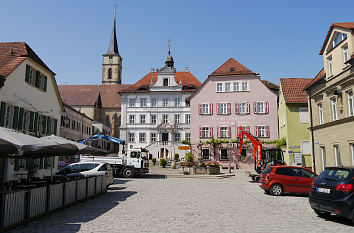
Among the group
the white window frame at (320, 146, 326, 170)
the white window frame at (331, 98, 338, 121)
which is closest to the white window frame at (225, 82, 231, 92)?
the white window frame at (320, 146, 326, 170)

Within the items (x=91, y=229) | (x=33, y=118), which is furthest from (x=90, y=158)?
(x=91, y=229)

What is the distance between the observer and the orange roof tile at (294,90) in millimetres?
28194

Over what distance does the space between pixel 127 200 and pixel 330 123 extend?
12780 millimetres

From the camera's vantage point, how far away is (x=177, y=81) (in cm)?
5381

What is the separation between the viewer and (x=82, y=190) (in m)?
11.8

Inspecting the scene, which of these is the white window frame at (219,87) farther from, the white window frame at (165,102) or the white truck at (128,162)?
the white truck at (128,162)

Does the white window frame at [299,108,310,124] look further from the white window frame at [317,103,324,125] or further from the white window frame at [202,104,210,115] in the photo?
the white window frame at [202,104,210,115]

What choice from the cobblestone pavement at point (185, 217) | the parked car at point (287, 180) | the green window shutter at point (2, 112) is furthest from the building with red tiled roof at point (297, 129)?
the green window shutter at point (2, 112)

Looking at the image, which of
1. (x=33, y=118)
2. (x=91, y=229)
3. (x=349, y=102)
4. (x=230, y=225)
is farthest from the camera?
(x=33, y=118)

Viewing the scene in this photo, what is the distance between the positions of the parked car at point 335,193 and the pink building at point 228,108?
29.3 meters

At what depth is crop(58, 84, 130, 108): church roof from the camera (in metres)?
65.6

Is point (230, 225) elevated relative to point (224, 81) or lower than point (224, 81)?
lower

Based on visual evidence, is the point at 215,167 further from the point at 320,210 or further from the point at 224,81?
the point at 320,210

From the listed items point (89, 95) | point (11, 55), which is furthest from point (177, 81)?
point (11, 55)
